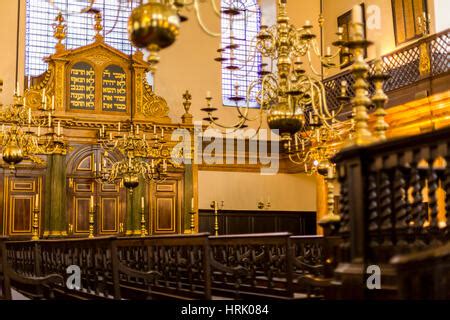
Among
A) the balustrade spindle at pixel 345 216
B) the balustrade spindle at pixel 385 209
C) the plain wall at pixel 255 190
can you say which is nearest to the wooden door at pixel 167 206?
the plain wall at pixel 255 190

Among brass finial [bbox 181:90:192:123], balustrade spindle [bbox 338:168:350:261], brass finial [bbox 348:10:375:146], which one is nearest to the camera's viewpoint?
balustrade spindle [bbox 338:168:350:261]

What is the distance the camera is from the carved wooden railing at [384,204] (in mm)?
4004

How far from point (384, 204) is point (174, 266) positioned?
3204 millimetres

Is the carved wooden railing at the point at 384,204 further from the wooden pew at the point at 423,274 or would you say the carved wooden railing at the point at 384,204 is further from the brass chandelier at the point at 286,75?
the brass chandelier at the point at 286,75

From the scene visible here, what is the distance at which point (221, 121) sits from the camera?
651 inches

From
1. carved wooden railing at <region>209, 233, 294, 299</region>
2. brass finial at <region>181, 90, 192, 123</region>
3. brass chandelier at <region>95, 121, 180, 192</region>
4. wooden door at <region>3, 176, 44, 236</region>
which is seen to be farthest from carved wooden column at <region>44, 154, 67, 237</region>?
carved wooden railing at <region>209, 233, 294, 299</region>

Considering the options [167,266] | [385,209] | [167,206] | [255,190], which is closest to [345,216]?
[385,209]

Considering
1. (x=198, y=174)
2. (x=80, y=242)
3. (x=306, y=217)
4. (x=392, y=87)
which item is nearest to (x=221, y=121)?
(x=198, y=174)

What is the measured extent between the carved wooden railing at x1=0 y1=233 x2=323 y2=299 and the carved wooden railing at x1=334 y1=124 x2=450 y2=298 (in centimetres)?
171

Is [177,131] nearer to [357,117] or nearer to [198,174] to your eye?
[198,174]

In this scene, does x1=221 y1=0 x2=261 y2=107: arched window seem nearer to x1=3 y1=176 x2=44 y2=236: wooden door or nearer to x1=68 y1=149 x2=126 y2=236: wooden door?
x1=68 y1=149 x2=126 y2=236: wooden door

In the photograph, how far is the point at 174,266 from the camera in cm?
682

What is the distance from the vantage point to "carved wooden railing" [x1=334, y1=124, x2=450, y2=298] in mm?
4004

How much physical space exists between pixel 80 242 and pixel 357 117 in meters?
3.26
